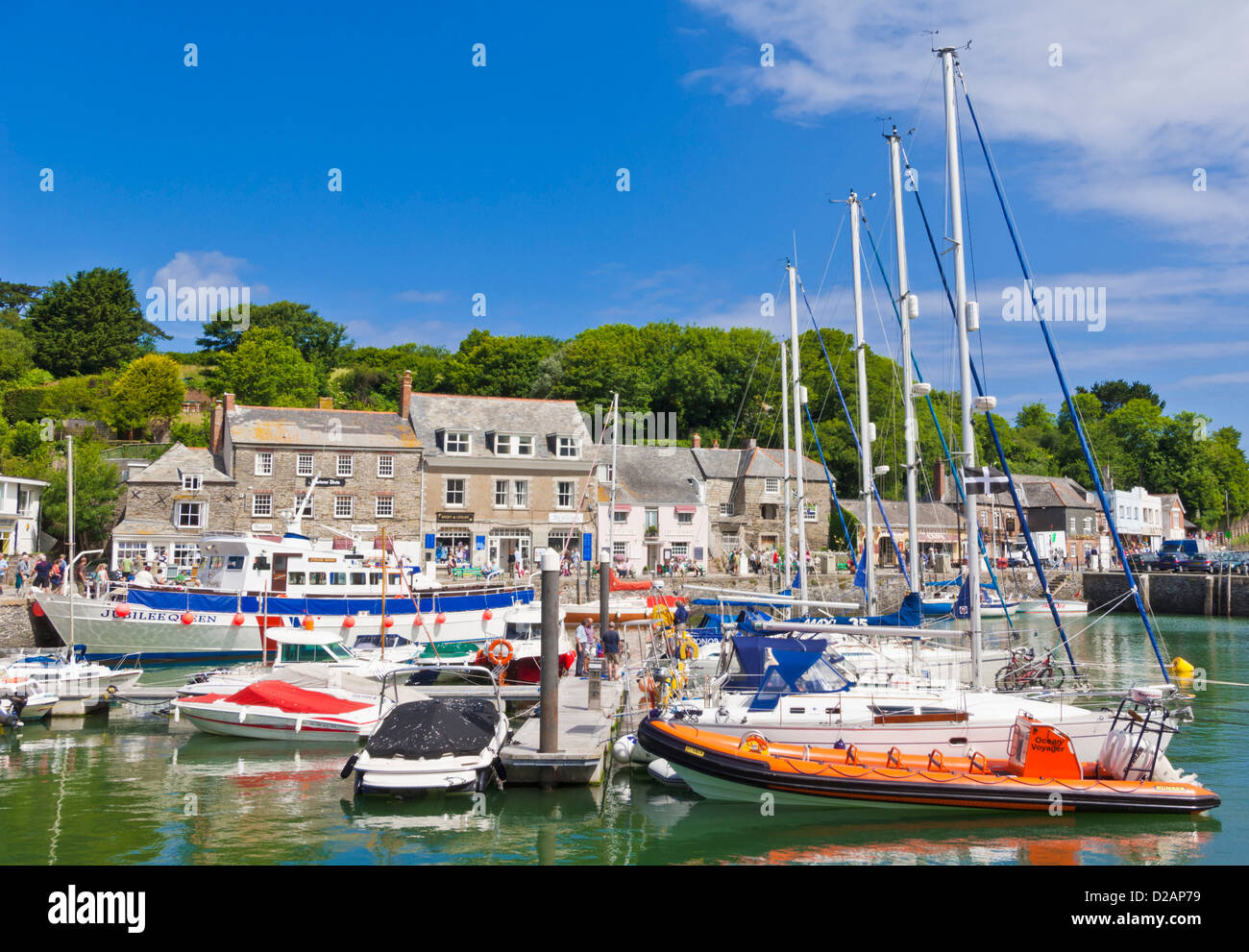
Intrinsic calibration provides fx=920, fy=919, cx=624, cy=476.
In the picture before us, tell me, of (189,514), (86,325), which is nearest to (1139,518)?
(189,514)

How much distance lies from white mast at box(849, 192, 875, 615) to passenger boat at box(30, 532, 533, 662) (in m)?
13.5

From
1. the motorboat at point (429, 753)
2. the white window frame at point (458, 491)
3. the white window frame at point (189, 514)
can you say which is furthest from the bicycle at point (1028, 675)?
the white window frame at point (189, 514)

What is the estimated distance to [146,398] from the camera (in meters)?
64.5

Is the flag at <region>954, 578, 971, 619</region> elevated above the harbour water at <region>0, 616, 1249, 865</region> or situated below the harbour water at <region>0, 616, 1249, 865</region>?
above

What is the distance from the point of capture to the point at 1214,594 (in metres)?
53.2

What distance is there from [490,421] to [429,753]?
37.8 meters

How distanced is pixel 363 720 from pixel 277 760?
1.96 m

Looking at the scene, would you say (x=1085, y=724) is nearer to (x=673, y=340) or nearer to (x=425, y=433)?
(x=425, y=433)

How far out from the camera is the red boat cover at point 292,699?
68.1 feet

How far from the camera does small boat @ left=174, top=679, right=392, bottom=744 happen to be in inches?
814

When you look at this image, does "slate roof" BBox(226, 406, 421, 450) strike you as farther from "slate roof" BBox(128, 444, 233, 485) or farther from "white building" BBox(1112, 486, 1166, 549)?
"white building" BBox(1112, 486, 1166, 549)

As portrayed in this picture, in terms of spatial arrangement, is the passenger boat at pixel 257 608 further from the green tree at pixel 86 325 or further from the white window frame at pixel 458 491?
the green tree at pixel 86 325

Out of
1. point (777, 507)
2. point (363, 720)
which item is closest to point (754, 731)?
point (363, 720)

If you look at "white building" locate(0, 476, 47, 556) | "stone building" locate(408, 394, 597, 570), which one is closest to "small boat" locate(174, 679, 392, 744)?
"stone building" locate(408, 394, 597, 570)
